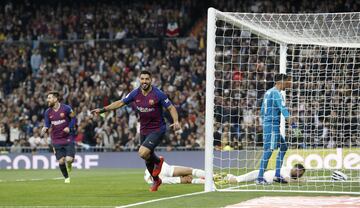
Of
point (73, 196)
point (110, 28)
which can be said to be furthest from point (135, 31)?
point (73, 196)

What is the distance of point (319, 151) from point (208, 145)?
8.54 metres

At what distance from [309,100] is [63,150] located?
6.18 m

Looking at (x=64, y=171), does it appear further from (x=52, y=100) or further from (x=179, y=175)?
(x=179, y=175)

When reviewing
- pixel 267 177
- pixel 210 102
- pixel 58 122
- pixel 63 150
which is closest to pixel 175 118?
pixel 210 102

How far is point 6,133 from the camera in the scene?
114 feet

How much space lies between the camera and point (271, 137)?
18.1 meters

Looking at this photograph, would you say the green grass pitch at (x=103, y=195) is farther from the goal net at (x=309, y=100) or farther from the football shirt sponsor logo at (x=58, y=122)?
the football shirt sponsor logo at (x=58, y=122)

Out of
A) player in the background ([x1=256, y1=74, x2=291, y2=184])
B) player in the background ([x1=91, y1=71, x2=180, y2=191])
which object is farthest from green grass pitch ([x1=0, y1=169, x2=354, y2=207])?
player in the background ([x1=256, y1=74, x2=291, y2=184])

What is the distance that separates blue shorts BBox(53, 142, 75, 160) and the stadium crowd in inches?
374

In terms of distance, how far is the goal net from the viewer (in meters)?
17.6

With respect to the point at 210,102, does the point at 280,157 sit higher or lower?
lower

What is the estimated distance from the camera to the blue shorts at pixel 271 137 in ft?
59.3

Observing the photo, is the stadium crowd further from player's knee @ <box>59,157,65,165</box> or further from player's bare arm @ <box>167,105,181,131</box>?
player's bare arm @ <box>167,105,181,131</box>

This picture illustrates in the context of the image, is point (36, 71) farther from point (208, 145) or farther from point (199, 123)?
point (208, 145)
